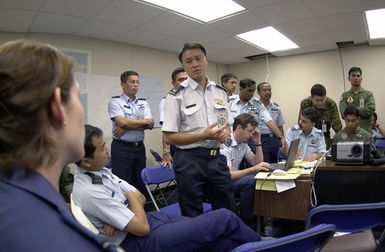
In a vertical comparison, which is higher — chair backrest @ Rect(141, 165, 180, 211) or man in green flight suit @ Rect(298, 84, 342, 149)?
man in green flight suit @ Rect(298, 84, 342, 149)

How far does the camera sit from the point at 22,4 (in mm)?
2746

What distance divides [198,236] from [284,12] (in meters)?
3.26

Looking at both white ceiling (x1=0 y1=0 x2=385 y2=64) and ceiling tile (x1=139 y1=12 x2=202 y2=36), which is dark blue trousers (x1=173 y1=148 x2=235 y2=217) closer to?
white ceiling (x1=0 y1=0 x2=385 y2=64)

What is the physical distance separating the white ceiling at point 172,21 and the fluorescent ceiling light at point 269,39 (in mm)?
163

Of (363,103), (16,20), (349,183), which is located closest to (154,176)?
(349,183)

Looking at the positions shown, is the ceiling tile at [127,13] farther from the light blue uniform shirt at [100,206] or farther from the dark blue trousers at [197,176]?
the light blue uniform shirt at [100,206]

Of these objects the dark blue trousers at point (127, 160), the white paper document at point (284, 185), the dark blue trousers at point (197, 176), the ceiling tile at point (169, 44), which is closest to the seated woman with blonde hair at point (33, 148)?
the dark blue trousers at point (197, 176)

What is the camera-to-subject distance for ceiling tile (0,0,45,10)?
2.69m

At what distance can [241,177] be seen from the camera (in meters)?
2.46

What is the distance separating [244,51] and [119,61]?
2.56 m

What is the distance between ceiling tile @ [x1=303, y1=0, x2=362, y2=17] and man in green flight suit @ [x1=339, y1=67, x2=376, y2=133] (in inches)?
43.0

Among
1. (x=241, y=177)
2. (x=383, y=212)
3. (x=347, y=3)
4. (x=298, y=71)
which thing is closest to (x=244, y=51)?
(x=298, y=71)

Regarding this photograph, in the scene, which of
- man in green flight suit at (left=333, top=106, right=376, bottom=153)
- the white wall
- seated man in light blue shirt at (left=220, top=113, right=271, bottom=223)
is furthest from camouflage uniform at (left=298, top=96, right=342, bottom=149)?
the white wall

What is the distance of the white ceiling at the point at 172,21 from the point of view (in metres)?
2.99
